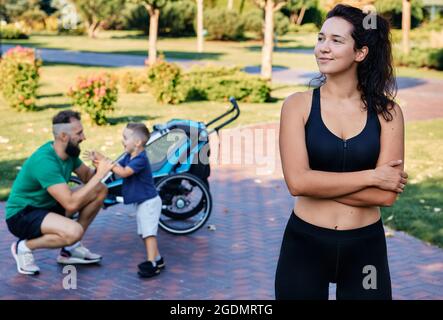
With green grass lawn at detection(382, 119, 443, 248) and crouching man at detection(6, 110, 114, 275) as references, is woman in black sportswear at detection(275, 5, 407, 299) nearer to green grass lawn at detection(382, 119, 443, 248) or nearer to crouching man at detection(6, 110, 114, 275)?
crouching man at detection(6, 110, 114, 275)

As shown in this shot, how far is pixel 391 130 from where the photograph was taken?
3.20 m

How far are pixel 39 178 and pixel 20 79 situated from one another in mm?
11349

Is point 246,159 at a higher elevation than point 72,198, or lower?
lower

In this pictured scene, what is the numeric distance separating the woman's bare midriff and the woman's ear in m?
0.60

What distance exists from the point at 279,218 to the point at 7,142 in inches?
234

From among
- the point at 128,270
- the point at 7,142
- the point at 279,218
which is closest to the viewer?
the point at 128,270

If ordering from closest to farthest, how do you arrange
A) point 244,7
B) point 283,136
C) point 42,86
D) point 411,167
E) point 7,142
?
1. point 283,136
2. point 411,167
3. point 7,142
4. point 42,86
5. point 244,7

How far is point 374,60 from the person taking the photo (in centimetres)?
326

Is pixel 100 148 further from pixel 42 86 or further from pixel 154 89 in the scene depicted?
pixel 42 86

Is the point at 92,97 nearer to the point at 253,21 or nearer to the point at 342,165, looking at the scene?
the point at 342,165

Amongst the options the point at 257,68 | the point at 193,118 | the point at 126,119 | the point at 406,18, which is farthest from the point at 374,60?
the point at 406,18

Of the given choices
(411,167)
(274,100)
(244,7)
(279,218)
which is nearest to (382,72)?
(279,218)

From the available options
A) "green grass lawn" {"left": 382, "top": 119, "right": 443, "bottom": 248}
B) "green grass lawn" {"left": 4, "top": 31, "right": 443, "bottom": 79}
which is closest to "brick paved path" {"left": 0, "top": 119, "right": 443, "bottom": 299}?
"green grass lawn" {"left": 382, "top": 119, "right": 443, "bottom": 248}

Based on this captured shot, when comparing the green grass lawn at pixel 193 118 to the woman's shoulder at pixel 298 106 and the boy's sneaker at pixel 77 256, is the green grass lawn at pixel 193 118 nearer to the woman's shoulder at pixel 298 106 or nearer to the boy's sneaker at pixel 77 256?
the boy's sneaker at pixel 77 256
